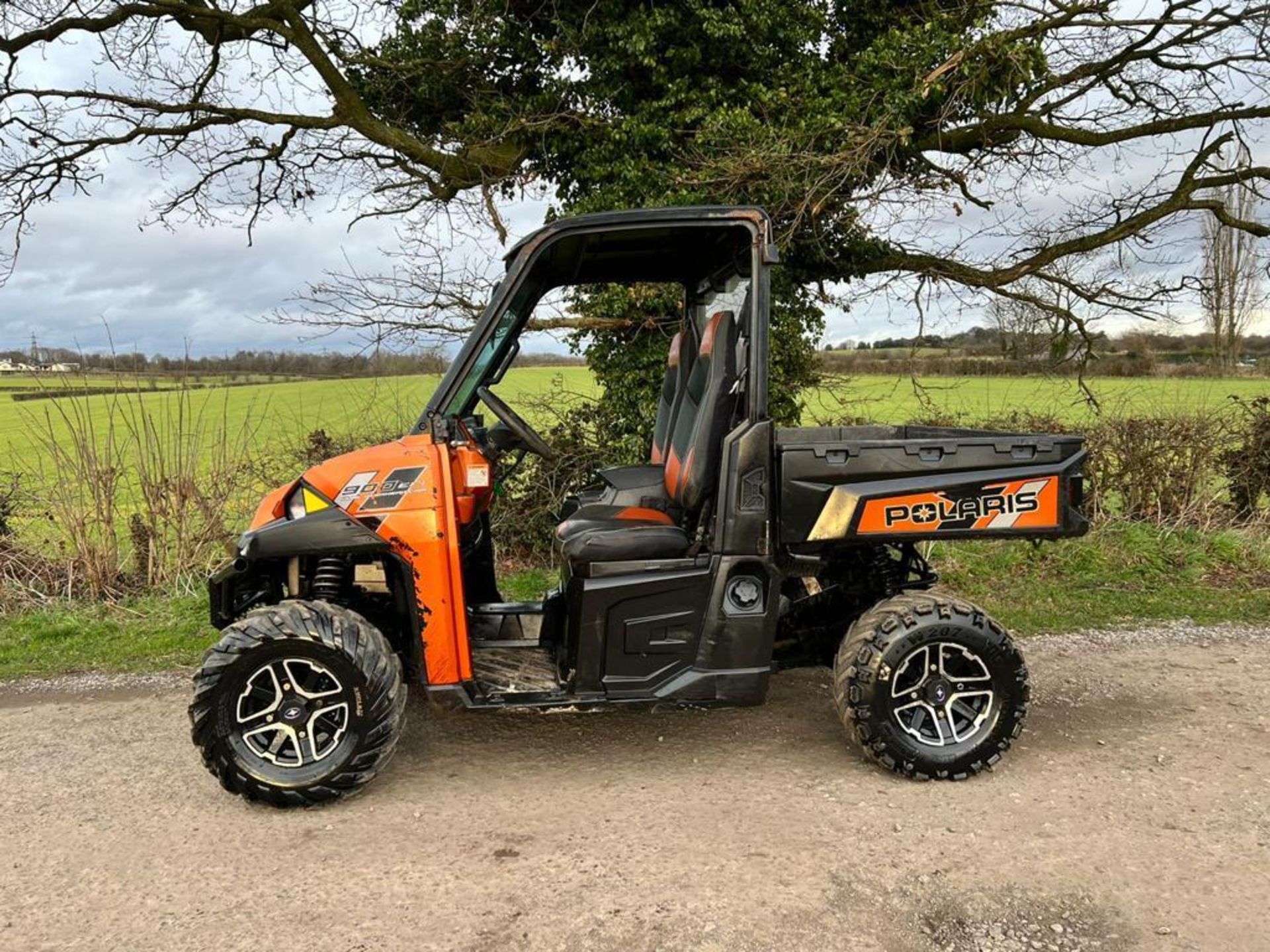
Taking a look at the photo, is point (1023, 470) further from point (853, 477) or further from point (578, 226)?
point (578, 226)

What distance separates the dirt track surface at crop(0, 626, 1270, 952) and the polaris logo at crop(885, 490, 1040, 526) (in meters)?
1.03

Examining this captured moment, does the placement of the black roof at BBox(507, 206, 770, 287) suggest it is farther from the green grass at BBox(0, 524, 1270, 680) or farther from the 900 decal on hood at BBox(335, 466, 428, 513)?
the green grass at BBox(0, 524, 1270, 680)

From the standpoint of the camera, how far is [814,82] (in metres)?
8.27

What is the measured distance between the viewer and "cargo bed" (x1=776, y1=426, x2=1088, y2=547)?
133 inches

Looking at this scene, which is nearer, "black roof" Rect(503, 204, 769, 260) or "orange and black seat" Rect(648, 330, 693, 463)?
"black roof" Rect(503, 204, 769, 260)

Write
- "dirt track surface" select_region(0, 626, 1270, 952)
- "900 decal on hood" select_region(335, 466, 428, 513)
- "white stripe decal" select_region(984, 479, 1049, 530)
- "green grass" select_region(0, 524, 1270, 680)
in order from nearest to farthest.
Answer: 1. "dirt track surface" select_region(0, 626, 1270, 952)
2. "900 decal on hood" select_region(335, 466, 428, 513)
3. "white stripe decal" select_region(984, 479, 1049, 530)
4. "green grass" select_region(0, 524, 1270, 680)

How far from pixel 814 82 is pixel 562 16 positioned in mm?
2565

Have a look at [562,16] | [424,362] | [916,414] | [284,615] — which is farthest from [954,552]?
[562,16]

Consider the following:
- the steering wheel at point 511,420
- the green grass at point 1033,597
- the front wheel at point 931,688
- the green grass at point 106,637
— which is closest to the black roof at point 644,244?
the steering wheel at point 511,420

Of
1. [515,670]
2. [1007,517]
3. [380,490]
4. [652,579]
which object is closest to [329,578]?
[380,490]

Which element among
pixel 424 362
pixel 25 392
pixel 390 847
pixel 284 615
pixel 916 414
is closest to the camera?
pixel 390 847

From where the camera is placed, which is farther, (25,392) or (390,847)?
(25,392)

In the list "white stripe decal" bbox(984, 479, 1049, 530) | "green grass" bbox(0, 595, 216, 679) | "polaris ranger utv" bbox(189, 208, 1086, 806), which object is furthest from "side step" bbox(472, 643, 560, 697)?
"green grass" bbox(0, 595, 216, 679)

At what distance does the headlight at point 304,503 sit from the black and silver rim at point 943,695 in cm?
234
